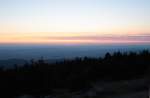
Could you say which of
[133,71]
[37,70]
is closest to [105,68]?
[133,71]

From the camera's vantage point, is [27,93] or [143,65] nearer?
[27,93]

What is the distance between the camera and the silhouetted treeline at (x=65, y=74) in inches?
891

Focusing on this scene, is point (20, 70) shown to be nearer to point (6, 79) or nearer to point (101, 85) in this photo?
point (6, 79)

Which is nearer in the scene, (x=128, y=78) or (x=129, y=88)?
(x=129, y=88)

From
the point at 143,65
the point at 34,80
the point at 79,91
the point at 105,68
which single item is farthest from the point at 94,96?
the point at 143,65

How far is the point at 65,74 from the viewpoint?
2602 centimetres

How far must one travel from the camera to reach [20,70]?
87.1 feet

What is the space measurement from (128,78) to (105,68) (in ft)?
7.51

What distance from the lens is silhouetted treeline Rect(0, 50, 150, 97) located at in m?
22.6

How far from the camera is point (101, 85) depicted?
861 inches

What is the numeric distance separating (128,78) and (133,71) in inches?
89.3

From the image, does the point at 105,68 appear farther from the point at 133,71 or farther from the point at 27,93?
the point at 27,93

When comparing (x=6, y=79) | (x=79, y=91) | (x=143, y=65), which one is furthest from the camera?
(x=143, y=65)

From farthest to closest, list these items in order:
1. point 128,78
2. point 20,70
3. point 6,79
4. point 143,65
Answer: point 143,65 → point 20,70 → point 128,78 → point 6,79
